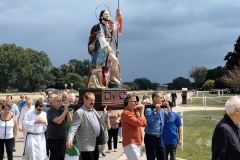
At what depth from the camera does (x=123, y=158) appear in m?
14.2

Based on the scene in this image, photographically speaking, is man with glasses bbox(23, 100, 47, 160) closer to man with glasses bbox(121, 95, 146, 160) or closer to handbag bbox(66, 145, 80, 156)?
handbag bbox(66, 145, 80, 156)

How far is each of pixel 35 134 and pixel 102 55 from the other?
20.3 ft

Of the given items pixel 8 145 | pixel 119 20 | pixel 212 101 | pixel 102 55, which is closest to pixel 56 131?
pixel 8 145

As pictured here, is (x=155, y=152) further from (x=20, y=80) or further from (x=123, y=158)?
(x=20, y=80)

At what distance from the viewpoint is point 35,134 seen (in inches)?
432

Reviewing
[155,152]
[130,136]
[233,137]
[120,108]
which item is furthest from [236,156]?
[120,108]

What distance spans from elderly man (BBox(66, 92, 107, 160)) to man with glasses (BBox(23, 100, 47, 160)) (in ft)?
8.33

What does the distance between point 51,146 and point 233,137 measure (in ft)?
16.6

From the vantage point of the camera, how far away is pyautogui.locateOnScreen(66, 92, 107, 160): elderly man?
8.44 m

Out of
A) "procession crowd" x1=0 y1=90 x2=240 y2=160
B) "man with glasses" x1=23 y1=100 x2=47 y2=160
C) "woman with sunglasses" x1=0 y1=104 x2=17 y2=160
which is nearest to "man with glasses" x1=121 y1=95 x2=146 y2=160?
"procession crowd" x1=0 y1=90 x2=240 y2=160

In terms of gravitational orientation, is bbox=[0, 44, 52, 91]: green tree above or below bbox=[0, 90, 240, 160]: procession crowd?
above

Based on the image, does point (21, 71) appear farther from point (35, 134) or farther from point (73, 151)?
point (73, 151)

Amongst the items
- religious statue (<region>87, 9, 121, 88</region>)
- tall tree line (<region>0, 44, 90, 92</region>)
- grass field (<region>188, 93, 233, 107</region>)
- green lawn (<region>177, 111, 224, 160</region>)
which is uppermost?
tall tree line (<region>0, 44, 90, 92</region>)

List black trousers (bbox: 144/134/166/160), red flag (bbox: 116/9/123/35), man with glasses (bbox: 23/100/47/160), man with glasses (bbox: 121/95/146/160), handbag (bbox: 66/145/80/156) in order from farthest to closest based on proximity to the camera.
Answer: red flag (bbox: 116/9/123/35), man with glasses (bbox: 23/100/47/160), black trousers (bbox: 144/134/166/160), handbag (bbox: 66/145/80/156), man with glasses (bbox: 121/95/146/160)
